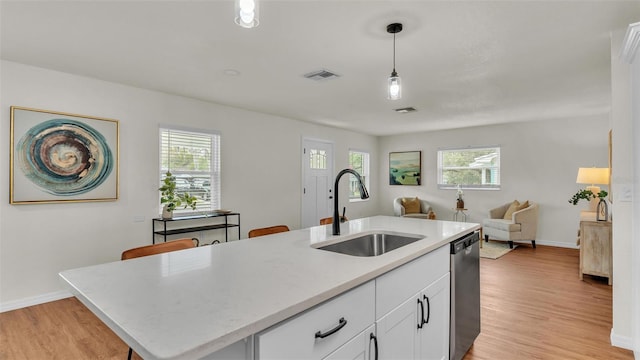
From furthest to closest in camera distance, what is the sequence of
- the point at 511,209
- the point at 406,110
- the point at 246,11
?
the point at 511,209
the point at 406,110
the point at 246,11

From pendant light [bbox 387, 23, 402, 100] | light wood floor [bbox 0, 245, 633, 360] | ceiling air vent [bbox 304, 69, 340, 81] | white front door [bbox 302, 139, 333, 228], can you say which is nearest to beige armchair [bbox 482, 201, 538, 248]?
light wood floor [bbox 0, 245, 633, 360]

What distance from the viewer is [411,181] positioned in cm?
791

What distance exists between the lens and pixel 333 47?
9.27 feet

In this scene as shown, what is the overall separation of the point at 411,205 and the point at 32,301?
6.55 meters

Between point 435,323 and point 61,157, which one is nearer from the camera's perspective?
point 435,323

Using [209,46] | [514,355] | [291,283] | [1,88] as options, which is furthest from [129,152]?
[514,355]

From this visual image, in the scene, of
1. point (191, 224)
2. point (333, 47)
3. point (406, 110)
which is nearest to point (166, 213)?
point (191, 224)

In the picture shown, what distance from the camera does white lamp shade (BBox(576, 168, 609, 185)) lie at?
4386 mm

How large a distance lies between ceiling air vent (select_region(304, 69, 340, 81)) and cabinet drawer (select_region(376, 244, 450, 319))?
2198mm

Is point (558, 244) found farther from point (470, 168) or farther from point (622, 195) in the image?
point (622, 195)

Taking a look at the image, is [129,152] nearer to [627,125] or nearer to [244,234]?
[244,234]

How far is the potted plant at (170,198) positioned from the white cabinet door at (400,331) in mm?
3371

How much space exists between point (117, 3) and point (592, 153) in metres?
7.00

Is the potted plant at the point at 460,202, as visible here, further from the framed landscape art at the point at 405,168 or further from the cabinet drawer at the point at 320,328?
the cabinet drawer at the point at 320,328
